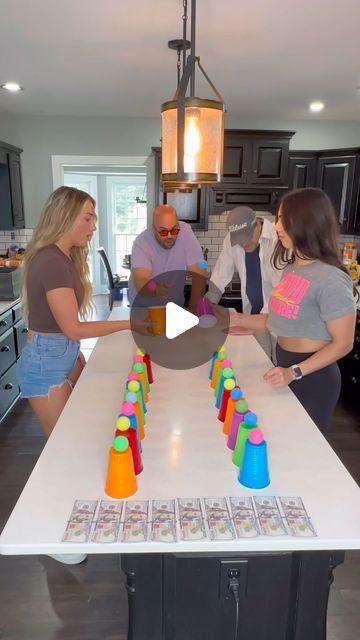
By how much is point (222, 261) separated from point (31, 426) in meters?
1.76

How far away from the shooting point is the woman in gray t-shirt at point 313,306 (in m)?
1.51

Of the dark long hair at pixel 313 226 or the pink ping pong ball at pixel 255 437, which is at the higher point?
the dark long hair at pixel 313 226

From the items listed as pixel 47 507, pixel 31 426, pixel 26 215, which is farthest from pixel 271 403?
pixel 26 215

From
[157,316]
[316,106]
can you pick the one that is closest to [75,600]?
[157,316]

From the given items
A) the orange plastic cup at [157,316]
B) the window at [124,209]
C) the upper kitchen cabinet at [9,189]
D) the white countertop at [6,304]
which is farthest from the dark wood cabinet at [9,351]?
the window at [124,209]

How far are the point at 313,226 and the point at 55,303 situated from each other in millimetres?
943

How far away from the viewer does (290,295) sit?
5.40 ft

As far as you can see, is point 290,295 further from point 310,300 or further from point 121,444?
point 121,444

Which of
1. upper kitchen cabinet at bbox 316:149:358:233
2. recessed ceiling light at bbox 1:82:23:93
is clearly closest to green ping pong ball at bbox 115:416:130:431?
recessed ceiling light at bbox 1:82:23:93

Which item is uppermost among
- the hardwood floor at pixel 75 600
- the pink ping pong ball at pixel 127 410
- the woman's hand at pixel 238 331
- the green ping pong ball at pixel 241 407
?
the pink ping pong ball at pixel 127 410

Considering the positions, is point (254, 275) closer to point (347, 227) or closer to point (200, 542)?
point (200, 542)

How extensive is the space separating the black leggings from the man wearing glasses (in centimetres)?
88

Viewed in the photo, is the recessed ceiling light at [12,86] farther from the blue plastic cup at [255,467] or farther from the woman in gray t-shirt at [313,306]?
the blue plastic cup at [255,467]
